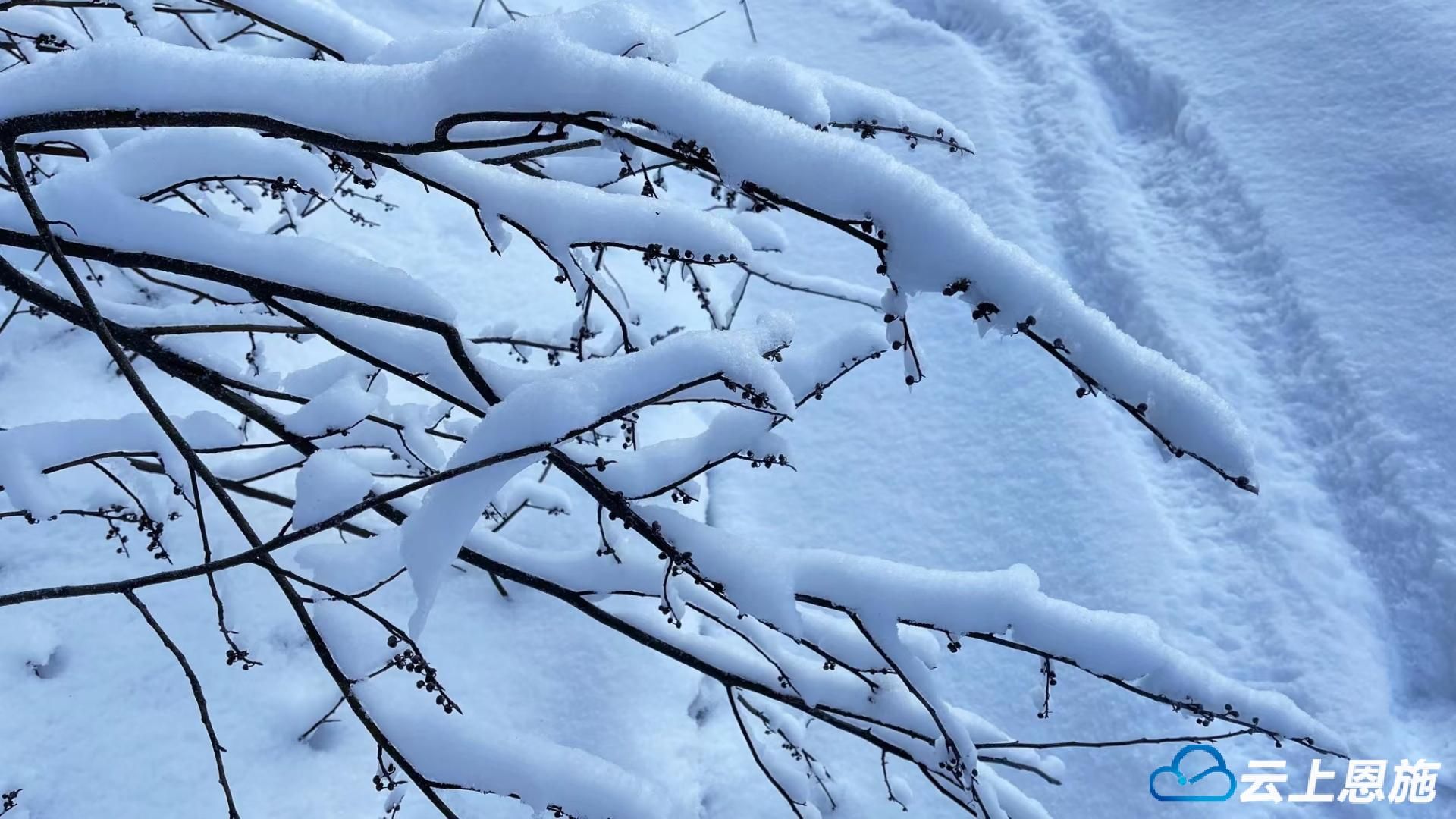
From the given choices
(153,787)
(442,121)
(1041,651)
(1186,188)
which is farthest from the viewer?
(1186,188)

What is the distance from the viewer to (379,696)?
1124 millimetres

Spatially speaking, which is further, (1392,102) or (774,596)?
(1392,102)

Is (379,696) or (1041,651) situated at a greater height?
(1041,651)

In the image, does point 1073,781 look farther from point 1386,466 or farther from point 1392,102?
point 1392,102

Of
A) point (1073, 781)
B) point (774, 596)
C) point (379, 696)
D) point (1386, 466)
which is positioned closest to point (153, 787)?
point (379, 696)

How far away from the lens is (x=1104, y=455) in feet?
9.05

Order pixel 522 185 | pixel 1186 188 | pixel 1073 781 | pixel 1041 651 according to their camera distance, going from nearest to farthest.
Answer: pixel 522 185, pixel 1041 651, pixel 1073 781, pixel 1186 188

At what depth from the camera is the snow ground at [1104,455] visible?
1.91 m

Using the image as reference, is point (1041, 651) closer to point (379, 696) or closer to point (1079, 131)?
point (379, 696)

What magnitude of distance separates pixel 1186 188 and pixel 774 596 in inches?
124

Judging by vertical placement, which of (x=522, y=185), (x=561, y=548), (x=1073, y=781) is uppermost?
(x=522, y=185)

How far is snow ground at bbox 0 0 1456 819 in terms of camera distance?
6.25 ft

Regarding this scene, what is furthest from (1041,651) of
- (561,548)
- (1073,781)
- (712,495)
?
(712,495)

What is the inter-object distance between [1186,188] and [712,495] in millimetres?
2210
